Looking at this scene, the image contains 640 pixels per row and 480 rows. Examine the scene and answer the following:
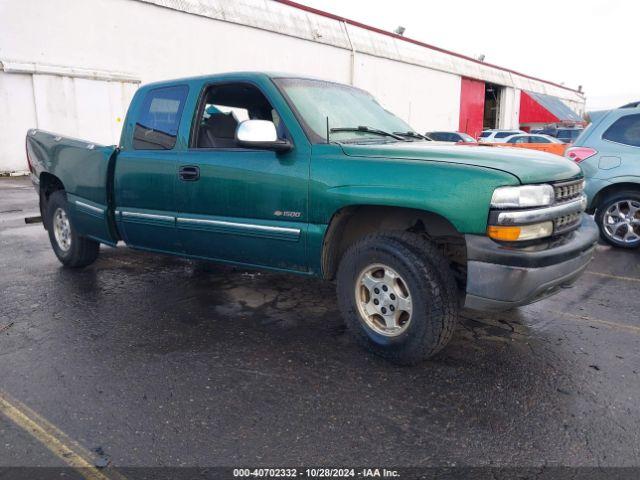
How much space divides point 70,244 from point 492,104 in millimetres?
44870

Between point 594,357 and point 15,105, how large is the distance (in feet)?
55.4

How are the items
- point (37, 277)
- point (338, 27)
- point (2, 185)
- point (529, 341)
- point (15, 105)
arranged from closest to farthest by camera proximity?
point (529, 341), point (37, 277), point (2, 185), point (15, 105), point (338, 27)

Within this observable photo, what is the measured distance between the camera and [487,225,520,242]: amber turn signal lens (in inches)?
108

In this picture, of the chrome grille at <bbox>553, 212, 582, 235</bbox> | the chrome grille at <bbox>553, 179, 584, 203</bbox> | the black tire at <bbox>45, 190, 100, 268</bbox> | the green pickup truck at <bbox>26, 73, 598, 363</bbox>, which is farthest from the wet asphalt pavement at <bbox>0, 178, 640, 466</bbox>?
the chrome grille at <bbox>553, 179, 584, 203</bbox>

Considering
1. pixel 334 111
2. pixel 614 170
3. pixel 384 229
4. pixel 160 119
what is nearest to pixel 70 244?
pixel 160 119

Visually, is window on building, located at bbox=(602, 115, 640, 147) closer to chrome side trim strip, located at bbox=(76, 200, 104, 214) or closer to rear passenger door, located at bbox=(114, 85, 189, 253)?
rear passenger door, located at bbox=(114, 85, 189, 253)

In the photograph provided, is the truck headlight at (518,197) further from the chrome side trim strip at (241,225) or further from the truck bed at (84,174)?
the truck bed at (84,174)

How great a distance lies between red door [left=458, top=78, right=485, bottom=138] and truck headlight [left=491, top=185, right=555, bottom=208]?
111 feet

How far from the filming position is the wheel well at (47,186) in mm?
5551

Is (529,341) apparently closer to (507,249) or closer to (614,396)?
(614,396)

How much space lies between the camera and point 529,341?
3557mm

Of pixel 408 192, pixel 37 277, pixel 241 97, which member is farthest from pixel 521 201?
pixel 37 277

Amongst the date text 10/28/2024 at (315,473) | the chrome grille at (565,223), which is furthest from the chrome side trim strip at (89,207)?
the chrome grille at (565,223)

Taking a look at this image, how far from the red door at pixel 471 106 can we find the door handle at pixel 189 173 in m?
33.4
